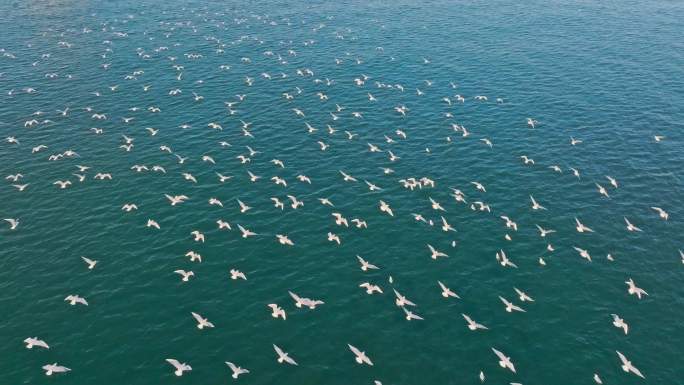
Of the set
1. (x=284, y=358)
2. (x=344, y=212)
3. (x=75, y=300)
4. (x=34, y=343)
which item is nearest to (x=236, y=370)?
(x=284, y=358)

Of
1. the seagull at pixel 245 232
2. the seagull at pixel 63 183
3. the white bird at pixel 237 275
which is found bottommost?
the white bird at pixel 237 275

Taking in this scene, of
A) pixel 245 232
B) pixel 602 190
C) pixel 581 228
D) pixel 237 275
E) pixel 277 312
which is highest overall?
pixel 602 190

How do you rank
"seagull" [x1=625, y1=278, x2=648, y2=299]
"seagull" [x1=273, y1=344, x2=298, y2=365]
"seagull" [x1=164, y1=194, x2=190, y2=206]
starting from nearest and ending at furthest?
"seagull" [x1=273, y1=344, x2=298, y2=365]
"seagull" [x1=625, y1=278, x2=648, y2=299]
"seagull" [x1=164, y1=194, x2=190, y2=206]

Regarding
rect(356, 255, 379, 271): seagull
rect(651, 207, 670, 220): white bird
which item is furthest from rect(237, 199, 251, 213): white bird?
rect(651, 207, 670, 220): white bird

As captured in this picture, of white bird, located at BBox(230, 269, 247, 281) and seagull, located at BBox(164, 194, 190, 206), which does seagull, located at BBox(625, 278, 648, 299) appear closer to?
white bird, located at BBox(230, 269, 247, 281)

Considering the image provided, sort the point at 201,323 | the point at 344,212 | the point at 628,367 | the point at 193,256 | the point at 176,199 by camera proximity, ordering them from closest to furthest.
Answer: the point at 628,367 < the point at 201,323 < the point at 193,256 < the point at 344,212 < the point at 176,199

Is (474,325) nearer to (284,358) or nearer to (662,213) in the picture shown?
(284,358)

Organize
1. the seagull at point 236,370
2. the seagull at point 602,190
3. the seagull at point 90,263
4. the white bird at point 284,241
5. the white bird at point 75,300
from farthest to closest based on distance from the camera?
the seagull at point 602,190, the white bird at point 284,241, the seagull at point 90,263, the white bird at point 75,300, the seagull at point 236,370

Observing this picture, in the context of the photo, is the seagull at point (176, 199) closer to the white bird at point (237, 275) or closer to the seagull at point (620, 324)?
the white bird at point (237, 275)

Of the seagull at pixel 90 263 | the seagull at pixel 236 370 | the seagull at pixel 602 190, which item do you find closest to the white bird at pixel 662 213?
the seagull at pixel 602 190
